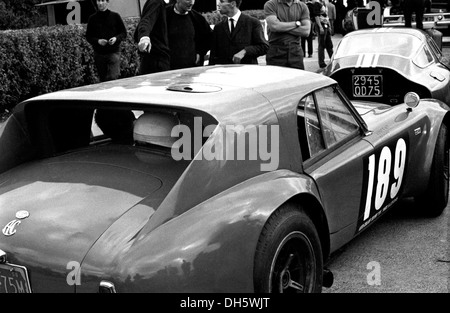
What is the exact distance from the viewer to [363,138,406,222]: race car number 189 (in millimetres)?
4223

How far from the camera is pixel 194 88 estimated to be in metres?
3.56

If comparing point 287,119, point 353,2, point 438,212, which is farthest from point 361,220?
point 353,2

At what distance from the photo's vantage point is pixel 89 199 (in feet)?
10.2

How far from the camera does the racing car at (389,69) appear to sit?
7.77 meters

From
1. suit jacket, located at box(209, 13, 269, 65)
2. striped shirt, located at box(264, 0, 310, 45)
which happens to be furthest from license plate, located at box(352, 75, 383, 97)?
suit jacket, located at box(209, 13, 269, 65)

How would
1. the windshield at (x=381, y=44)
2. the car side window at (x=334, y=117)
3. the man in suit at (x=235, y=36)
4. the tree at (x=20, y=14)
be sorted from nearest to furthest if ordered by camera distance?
the car side window at (x=334, y=117), the man in suit at (x=235, y=36), the windshield at (x=381, y=44), the tree at (x=20, y=14)

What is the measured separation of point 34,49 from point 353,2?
54.5ft

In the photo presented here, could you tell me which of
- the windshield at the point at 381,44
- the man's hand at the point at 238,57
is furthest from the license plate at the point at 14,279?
the windshield at the point at 381,44

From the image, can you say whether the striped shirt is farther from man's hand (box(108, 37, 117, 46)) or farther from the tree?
the tree

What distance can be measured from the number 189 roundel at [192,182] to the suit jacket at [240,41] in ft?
10.1

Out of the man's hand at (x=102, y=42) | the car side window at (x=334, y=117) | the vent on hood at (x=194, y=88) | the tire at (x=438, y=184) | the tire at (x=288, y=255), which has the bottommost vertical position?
the tire at (x=438, y=184)

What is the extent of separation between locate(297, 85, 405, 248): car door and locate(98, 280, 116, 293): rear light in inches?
55.3

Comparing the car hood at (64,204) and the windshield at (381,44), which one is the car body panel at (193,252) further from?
the windshield at (381,44)

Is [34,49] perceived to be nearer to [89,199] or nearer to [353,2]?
[89,199]
